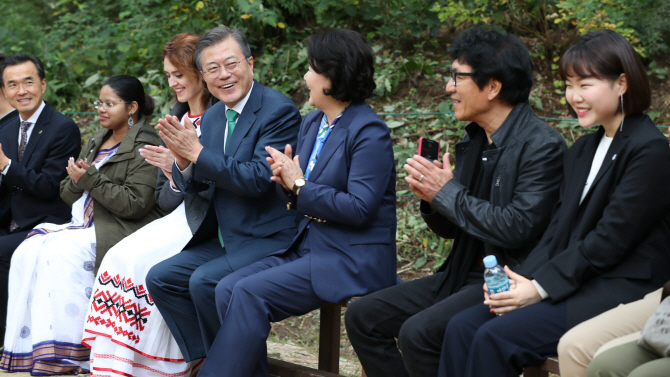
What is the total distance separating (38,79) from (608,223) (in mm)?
4007

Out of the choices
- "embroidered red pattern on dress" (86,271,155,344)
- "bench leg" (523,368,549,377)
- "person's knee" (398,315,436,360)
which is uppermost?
"person's knee" (398,315,436,360)

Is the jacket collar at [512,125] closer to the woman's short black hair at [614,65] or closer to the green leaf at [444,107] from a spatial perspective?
the woman's short black hair at [614,65]

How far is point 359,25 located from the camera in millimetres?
7598

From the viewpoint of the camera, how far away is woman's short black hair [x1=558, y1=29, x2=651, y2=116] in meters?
2.55

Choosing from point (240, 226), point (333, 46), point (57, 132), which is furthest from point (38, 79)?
point (333, 46)

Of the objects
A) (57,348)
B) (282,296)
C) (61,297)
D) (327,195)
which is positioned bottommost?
(57,348)

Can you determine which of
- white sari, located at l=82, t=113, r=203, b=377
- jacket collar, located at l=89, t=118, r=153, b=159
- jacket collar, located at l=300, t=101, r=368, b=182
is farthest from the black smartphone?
jacket collar, located at l=89, t=118, r=153, b=159

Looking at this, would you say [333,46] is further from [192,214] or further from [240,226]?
[192,214]

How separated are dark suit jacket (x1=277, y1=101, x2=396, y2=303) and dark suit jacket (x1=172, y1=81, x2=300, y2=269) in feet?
1.22

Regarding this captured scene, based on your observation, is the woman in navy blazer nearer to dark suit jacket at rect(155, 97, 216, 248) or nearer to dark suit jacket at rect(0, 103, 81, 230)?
dark suit jacket at rect(155, 97, 216, 248)

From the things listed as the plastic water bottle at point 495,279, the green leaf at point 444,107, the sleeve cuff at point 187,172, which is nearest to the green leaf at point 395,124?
the green leaf at point 444,107

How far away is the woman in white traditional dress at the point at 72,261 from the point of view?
4118 millimetres

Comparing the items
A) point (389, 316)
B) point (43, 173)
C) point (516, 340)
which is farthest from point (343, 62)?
point (43, 173)

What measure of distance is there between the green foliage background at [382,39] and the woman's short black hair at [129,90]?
234 centimetres
